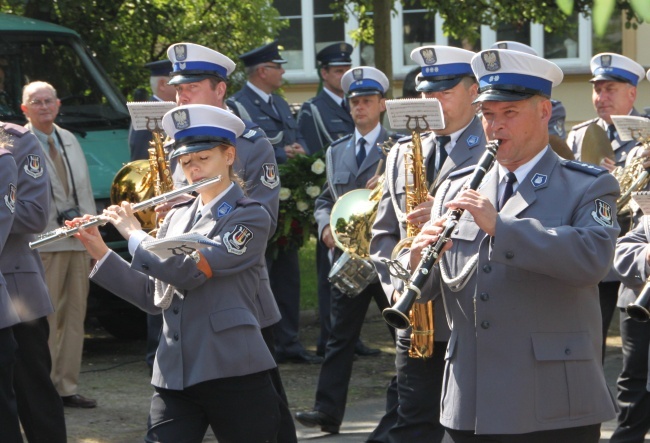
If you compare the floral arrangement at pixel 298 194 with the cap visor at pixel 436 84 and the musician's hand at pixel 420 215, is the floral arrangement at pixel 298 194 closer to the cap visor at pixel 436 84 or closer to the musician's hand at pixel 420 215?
the cap visor at pixel 436 84

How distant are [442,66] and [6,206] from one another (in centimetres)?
202

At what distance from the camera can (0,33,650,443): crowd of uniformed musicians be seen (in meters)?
4.09

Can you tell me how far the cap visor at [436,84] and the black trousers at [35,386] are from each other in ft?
7.08

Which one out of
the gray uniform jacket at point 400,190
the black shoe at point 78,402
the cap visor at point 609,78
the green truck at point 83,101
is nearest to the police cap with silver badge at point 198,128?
the gray uniform jacket at point 400,190

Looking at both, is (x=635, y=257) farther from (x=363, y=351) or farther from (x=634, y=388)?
(x=363, y=351)

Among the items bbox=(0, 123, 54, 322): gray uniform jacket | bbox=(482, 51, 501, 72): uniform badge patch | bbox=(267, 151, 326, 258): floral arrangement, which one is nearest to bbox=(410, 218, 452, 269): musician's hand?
bbox=(482, 51, 501, 72): uniform badge patch

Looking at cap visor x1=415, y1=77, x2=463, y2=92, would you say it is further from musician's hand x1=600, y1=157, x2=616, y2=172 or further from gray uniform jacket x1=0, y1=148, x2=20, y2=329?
A: musician's hand x1=600, y1=157, x2=616, y2=172

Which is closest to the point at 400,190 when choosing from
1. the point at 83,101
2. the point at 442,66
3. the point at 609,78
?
the point at 442,66

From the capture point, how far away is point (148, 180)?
7.07 m

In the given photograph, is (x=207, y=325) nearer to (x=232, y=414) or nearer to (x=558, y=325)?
(x=232, y=414)

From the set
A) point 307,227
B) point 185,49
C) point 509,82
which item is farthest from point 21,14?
point 509,82

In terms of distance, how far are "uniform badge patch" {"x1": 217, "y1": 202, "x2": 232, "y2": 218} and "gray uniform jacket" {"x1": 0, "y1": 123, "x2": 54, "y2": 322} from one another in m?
1.38

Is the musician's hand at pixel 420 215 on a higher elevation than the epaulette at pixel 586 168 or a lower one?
lower

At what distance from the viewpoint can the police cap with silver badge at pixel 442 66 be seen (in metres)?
5.68
